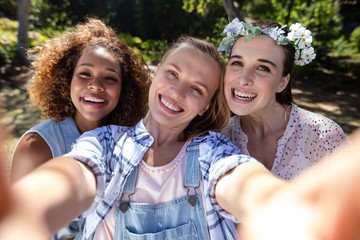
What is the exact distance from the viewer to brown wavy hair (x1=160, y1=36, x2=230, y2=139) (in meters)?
1.95

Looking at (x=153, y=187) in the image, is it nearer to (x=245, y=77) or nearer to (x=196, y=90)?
(x=196, y=90)

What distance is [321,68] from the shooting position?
41.9 ft

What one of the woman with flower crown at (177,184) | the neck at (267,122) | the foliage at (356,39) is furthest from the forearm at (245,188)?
the foliage at (356,39)

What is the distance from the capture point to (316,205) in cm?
70

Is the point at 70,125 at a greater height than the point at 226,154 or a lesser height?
lesser

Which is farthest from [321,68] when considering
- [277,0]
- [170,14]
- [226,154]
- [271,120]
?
[226,154]

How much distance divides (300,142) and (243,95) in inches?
17.6

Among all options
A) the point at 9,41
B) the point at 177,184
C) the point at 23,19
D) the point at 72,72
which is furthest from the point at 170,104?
the point at 9,41

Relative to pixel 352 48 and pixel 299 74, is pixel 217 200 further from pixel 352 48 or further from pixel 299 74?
pixel 352 48

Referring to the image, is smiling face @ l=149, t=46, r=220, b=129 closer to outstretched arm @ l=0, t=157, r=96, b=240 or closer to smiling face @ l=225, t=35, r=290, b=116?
smiling face @ l=225, t=35, r=290, b=116

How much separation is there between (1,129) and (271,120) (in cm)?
202

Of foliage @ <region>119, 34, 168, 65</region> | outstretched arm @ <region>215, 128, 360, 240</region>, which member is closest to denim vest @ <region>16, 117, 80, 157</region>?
outstretched arm @ <region>215, 128, 360, 240</region>

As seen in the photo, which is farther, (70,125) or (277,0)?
(277,0)

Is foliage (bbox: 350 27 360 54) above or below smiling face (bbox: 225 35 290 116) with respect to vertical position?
above
